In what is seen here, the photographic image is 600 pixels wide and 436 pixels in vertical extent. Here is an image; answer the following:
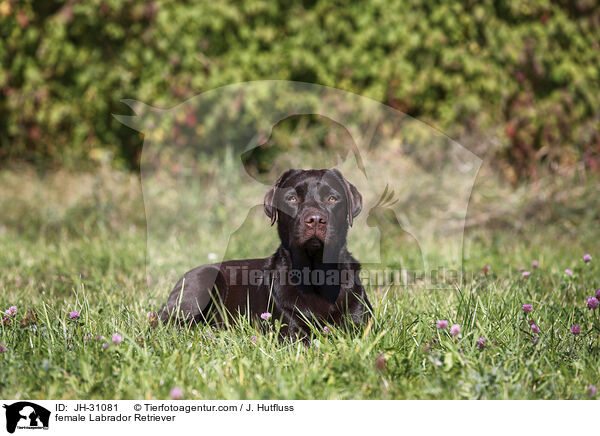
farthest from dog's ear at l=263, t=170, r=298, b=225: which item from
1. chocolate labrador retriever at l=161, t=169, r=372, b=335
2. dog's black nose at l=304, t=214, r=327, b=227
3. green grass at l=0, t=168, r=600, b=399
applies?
green grass at l=0, t=168, r=600, b=399

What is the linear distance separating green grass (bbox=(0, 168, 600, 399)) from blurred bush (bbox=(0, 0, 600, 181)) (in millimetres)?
3386

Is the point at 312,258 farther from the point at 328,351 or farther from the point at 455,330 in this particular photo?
the point at 455,330

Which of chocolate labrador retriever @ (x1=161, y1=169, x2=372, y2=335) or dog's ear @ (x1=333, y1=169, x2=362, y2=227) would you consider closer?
chocolate labrador retriever @ (x1=161, y1=169, x2=372, y2=335)

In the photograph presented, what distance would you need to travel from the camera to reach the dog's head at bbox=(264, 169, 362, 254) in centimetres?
284

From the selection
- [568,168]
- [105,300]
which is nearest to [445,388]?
[105,300]

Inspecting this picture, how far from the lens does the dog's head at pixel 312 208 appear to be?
9.32 feet

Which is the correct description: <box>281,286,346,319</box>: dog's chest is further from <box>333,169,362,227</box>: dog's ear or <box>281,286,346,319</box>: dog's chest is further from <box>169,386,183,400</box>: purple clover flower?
<box>169,386,183,400</box>: purple clover flower

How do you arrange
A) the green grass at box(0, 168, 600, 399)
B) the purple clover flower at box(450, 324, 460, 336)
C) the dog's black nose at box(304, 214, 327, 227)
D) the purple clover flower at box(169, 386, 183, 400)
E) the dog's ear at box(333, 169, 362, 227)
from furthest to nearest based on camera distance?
the dog's ear at box(333, 169, 362, 227) → the dog's black nose at box(304, 214, 327, 227) → the purple clover flower at box(450, 324, 460, 336) → the green grass at box(0, 168, 600, 399) → the purple clover flower at box(169, 386, 183, 400)

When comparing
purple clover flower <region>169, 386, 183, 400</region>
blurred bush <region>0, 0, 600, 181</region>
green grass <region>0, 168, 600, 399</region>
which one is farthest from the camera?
blurred bush <region>0, 0, 600, 181</region>

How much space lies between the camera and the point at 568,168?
5.88m

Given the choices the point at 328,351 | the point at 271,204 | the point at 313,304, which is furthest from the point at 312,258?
the point at 328,351

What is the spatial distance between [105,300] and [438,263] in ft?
7.74
